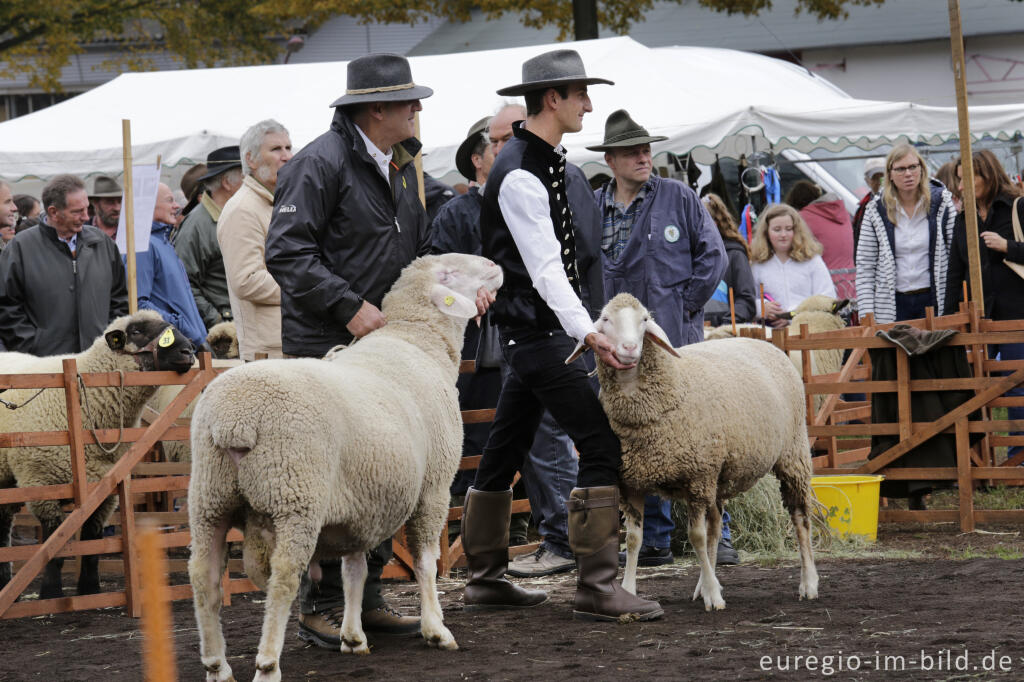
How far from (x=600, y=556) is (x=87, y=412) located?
269 centimetres

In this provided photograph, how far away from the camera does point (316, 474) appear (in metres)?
4.16

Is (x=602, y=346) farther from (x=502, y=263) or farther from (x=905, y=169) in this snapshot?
(x=905, y=169)

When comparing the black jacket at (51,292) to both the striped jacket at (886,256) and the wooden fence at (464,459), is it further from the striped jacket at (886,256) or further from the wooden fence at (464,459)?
the striped jacket at (886,256)

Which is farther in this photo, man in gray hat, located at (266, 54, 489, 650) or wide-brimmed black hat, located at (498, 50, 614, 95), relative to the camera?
wide-brimmed black hat, located at (498, 50, 614, 95)

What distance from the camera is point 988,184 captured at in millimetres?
9109

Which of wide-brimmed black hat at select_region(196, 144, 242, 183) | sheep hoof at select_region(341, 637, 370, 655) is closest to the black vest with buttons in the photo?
sheep hoof at select_region(341, 637, 370, 655)

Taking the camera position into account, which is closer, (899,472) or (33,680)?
(33,680)

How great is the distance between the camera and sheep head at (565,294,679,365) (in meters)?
5.21

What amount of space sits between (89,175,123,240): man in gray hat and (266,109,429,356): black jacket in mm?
4225

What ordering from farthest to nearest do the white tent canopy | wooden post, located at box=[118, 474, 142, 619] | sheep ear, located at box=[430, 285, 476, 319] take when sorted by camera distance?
the white tent canopy, wooden post, located at box=[118, 474, 142, 619], sheep ear, located at box=[430, 285, 476, 319]

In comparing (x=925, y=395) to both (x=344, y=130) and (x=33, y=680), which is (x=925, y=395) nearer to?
(x=344, y=130)

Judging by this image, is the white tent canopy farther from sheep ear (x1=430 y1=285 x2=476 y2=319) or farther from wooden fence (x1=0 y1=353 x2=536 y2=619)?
sheep ear (x1=430 y1=285 x2=476 y2=319)

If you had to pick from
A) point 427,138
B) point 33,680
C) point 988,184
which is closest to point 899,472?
point 988,184

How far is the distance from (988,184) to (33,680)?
6.97 meters
